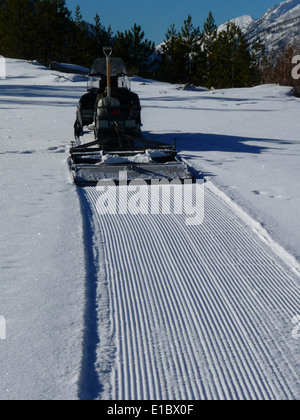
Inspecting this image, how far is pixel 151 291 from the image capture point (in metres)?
3.12

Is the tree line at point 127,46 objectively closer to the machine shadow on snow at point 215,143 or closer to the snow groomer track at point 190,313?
the machine shadow on snow at point 215,143

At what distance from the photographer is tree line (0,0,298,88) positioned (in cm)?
4175

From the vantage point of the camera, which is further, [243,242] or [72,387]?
[243,242]

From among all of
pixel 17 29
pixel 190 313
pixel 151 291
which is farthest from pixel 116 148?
pixel 17 29

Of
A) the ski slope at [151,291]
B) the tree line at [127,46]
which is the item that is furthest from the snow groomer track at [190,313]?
the tree line at [127,46]

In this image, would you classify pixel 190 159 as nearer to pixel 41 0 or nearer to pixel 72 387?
pixel 72 387

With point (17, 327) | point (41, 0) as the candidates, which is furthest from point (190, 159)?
point (41, 0)

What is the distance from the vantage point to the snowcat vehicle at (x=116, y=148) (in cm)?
608

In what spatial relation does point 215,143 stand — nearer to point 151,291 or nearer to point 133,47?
point 151,291

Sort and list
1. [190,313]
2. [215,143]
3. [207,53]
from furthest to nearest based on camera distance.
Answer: [207,53], [215,143], [190,313]

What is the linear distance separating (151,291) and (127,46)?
143ft
